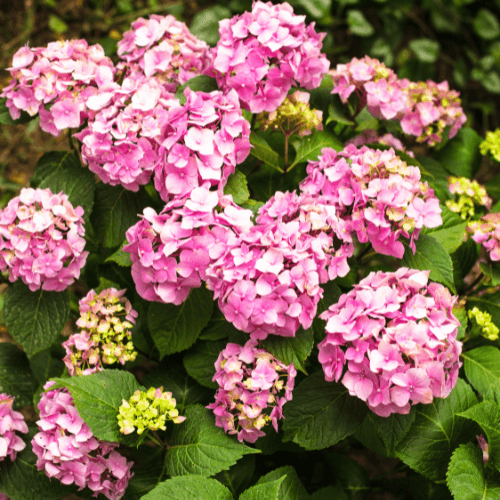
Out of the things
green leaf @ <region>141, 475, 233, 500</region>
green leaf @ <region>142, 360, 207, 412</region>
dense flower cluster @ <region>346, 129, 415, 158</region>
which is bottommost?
green leaf @ <region>142, 360, 207, 412</region>

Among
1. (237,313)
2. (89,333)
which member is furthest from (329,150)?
(89,333)

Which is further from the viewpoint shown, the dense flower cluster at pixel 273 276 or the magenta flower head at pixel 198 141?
the magenta flower head at pixel 198 141

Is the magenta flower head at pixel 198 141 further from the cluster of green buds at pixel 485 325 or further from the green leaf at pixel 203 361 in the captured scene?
the cluster of green buds at pixel 485 325

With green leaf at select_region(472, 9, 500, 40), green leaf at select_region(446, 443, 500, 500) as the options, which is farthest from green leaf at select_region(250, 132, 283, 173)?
green leaf at select_region(472, 9, 500, 40)

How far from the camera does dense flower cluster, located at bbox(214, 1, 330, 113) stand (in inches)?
69.8

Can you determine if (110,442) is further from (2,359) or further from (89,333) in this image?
(2,359)

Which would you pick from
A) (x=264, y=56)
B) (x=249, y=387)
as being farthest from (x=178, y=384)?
(x=264, y=56)

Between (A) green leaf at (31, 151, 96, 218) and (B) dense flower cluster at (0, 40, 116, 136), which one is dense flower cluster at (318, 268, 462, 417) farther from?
(B) dense flower cluster at (0, 40, 116, 136)

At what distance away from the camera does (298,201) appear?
167 cm

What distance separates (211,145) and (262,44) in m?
0.43

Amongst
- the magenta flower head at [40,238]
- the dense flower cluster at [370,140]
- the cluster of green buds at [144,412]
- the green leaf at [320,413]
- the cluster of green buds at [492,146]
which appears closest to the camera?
the cluster of green buds at [144,412]

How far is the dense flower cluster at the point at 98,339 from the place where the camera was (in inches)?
68.9

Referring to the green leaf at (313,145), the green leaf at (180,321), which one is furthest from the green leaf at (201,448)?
the green leaf at (313,145)

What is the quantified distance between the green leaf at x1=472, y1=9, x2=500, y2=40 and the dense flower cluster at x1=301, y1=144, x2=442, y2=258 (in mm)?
3069
